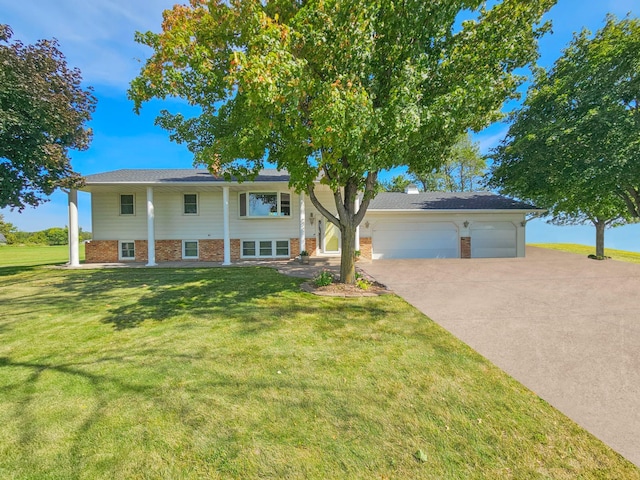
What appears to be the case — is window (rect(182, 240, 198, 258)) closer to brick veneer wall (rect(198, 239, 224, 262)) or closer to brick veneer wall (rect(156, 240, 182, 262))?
brick veneer wall (rect(156, 240, 182, 262))

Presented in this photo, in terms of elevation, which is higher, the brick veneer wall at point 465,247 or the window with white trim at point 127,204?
the window with white trim at point 127,204

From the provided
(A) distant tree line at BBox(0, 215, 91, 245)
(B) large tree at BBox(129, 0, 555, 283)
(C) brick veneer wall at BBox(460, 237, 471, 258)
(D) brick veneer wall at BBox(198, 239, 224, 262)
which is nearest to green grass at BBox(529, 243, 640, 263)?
(C) brick veneer wall at BBox(460, 237, 471, 258)

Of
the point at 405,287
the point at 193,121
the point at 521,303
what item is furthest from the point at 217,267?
the point at 521,303

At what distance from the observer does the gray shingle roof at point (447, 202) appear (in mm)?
15328

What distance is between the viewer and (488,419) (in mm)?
2557

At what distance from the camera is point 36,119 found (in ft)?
32.2

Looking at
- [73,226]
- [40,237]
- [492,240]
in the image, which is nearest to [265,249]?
[73,226]

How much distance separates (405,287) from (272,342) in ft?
15.9

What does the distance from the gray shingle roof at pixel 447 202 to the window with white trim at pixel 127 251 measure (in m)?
12.5

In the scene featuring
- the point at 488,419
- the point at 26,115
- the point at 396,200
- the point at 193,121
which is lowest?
the point at 488,419

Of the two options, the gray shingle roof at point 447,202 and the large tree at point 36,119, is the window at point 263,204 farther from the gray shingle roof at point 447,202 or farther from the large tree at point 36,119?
the large tree at point 36,119

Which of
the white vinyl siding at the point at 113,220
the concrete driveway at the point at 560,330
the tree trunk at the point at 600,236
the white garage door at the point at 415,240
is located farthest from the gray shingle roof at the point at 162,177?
the tree trunk at the point at 600,236

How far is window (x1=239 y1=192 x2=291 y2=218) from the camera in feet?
45.5

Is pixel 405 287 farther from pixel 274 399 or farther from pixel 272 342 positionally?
pixel 274 399
